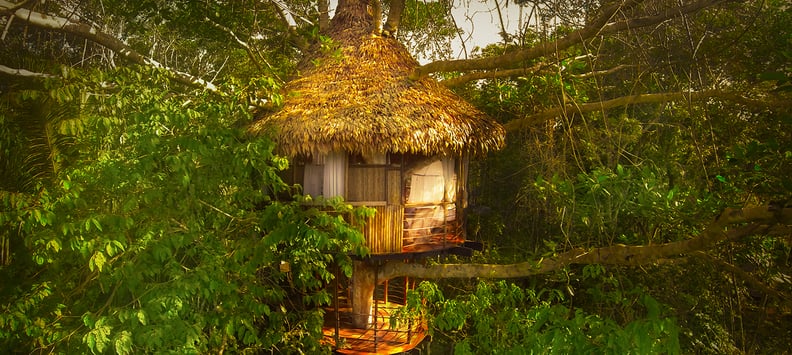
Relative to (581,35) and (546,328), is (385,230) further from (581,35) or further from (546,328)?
(581,35)

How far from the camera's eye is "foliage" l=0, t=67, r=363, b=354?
4.86 metres

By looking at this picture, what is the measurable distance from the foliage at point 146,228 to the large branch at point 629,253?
231cm

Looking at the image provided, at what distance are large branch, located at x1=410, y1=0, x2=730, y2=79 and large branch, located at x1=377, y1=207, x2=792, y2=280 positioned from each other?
161 centimetres

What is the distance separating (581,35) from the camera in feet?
17.8

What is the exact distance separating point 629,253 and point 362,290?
144 inches

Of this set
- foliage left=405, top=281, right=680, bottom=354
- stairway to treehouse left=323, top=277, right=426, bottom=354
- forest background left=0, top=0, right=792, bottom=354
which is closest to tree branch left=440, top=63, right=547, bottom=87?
forest background left=0, top=0, right=792, bottom=354

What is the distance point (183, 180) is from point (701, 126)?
21.9 feet

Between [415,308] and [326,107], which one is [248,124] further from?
[415,308]

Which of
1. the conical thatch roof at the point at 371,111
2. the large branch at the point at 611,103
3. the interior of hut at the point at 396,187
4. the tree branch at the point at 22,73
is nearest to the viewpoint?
the tree branch at the point at 22,73

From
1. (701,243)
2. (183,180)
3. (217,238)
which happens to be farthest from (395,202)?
(701,243)

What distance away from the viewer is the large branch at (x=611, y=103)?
5879mm

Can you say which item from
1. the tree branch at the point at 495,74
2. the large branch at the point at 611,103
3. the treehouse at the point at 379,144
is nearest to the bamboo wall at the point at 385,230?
the treehouse at the point at 379,144

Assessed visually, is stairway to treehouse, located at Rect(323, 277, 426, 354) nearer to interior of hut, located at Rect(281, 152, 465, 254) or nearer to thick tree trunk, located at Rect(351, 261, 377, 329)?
thick tree trunk, located at Rect(351, 261, 377, 329)

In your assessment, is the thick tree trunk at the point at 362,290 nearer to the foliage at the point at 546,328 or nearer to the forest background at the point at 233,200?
the forest background at the point at 233,200
